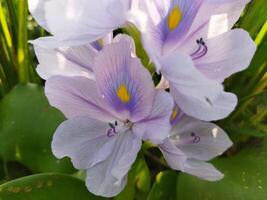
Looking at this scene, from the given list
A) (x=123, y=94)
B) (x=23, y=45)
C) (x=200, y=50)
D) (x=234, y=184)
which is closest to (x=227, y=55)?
(x=200, y=50)

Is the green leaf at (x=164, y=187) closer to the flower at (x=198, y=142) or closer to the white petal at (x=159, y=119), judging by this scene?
the flower at (x=198, y=142)

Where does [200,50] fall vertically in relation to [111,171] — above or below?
above

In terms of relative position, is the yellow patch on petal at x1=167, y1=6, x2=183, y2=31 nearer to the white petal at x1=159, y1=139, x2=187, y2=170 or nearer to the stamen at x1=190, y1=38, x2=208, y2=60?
the stamen at x1=190, y1=38, x2=208, y2=60

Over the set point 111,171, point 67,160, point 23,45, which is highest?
point 111,171

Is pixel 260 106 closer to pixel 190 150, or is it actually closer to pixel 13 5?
pixel 190 150

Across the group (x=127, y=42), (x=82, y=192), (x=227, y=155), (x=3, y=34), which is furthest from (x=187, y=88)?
(x=3, y=34)

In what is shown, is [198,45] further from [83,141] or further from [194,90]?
[83,141]

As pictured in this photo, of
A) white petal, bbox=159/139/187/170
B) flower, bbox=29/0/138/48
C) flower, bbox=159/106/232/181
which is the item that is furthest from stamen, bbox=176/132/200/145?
flower, bbox=29/0/138/48
